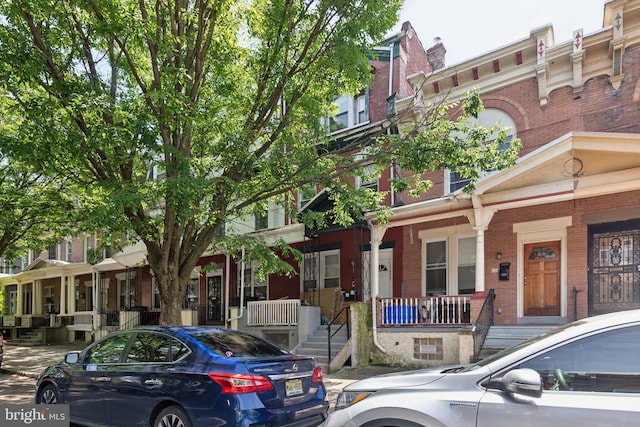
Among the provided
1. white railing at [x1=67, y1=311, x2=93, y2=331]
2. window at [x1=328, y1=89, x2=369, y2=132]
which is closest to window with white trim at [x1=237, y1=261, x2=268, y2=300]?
window at [x1=328, y1=89, x2=369, y2=132]

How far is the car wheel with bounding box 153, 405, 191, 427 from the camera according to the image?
5065 millimetres

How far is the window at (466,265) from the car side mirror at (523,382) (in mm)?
10192

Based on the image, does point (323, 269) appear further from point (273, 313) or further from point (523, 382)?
point (523, 382)

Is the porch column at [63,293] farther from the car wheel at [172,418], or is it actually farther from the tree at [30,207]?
the car wheel at [172,418]

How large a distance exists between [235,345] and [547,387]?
3.55m

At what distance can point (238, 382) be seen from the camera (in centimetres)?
492

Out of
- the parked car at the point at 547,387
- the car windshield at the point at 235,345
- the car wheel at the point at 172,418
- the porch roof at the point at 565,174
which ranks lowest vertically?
the car wheel at the point at 172,418

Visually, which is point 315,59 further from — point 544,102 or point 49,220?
point 49,220

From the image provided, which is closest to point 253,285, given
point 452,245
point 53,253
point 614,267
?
point 452,245

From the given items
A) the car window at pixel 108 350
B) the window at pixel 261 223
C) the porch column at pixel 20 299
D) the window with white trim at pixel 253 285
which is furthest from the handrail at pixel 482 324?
the porch column at pixel 20 299

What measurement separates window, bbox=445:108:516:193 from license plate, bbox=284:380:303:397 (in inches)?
336

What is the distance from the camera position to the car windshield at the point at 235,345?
5477 mm

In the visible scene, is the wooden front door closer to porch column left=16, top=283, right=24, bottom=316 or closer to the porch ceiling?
the porch ceiling

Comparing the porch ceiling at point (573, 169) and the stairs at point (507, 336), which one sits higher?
the porch ceiling at point (573, 169)
